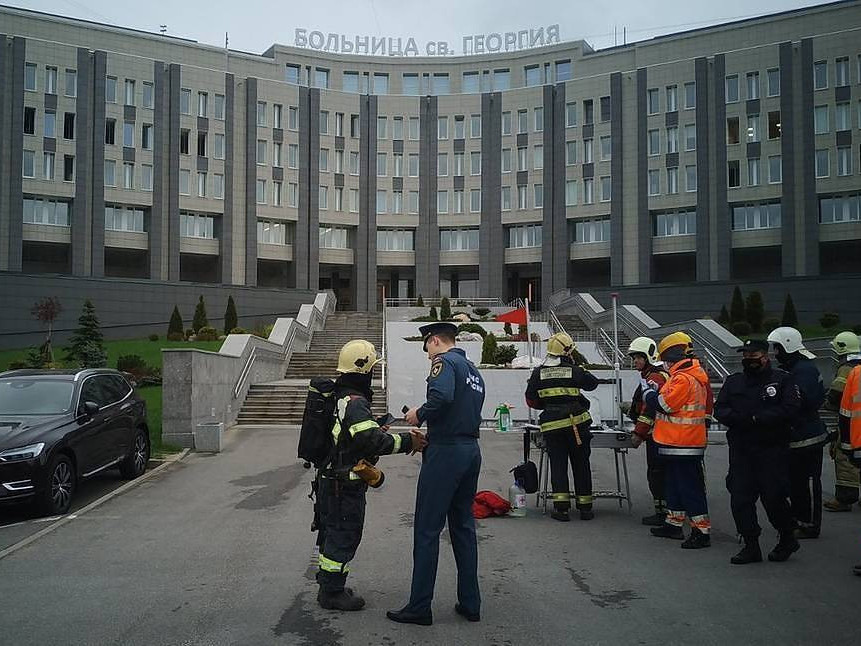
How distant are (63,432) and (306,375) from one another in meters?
18.8

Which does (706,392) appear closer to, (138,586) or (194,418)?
(138,586)

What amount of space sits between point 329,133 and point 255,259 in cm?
1078

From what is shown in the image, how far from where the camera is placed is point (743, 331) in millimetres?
35562

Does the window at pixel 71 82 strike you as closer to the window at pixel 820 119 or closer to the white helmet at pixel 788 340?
the window at pixel 820 119

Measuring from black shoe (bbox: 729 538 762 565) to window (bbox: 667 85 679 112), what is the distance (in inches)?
1920

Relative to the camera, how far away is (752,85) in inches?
1938

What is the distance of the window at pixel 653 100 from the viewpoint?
51812mm

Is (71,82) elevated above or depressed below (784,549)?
above

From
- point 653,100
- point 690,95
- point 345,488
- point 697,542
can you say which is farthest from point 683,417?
point 653,100

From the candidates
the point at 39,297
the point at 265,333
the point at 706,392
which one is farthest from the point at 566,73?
the point at 706,392

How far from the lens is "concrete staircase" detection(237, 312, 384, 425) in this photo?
68.8ft

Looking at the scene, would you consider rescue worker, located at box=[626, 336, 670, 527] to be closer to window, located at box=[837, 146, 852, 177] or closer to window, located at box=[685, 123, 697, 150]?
window, located at box=[837, 146, 852, 177]

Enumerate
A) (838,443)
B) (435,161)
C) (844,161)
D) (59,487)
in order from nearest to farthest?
(838,443) < (59,487) < (844,161) < (435,161)

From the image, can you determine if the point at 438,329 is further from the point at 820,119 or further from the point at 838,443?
the point at 820,119
